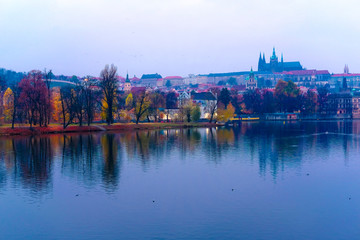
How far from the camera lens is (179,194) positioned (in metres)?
29.3

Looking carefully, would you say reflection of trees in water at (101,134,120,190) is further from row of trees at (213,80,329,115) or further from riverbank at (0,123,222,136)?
row of trees at (213,80,329,115)

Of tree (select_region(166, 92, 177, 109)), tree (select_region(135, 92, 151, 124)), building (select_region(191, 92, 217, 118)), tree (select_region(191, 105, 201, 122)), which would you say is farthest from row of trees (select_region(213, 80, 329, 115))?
tree (select_region(135, 92, 151, 124))

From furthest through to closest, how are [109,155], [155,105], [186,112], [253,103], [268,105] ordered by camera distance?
[253,103], [268,105], [155,105], [186,112], [109,155]

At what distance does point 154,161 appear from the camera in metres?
43.4

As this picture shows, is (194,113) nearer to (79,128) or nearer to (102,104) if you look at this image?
(102,104)

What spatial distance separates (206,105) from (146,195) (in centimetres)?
10813

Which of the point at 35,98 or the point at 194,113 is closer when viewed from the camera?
the point at 35,98

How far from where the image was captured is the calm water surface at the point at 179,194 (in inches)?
877

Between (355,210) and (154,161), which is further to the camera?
(154,161)

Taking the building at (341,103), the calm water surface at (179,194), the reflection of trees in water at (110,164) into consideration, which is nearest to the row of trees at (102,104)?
the building at (341,103)

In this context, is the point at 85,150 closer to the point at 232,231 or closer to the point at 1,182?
the point at 1,182

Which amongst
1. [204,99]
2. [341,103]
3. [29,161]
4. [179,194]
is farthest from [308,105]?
[179,194]

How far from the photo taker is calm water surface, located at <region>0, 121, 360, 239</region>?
73.1 ft

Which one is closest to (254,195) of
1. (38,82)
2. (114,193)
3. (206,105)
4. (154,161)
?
(114,193)
